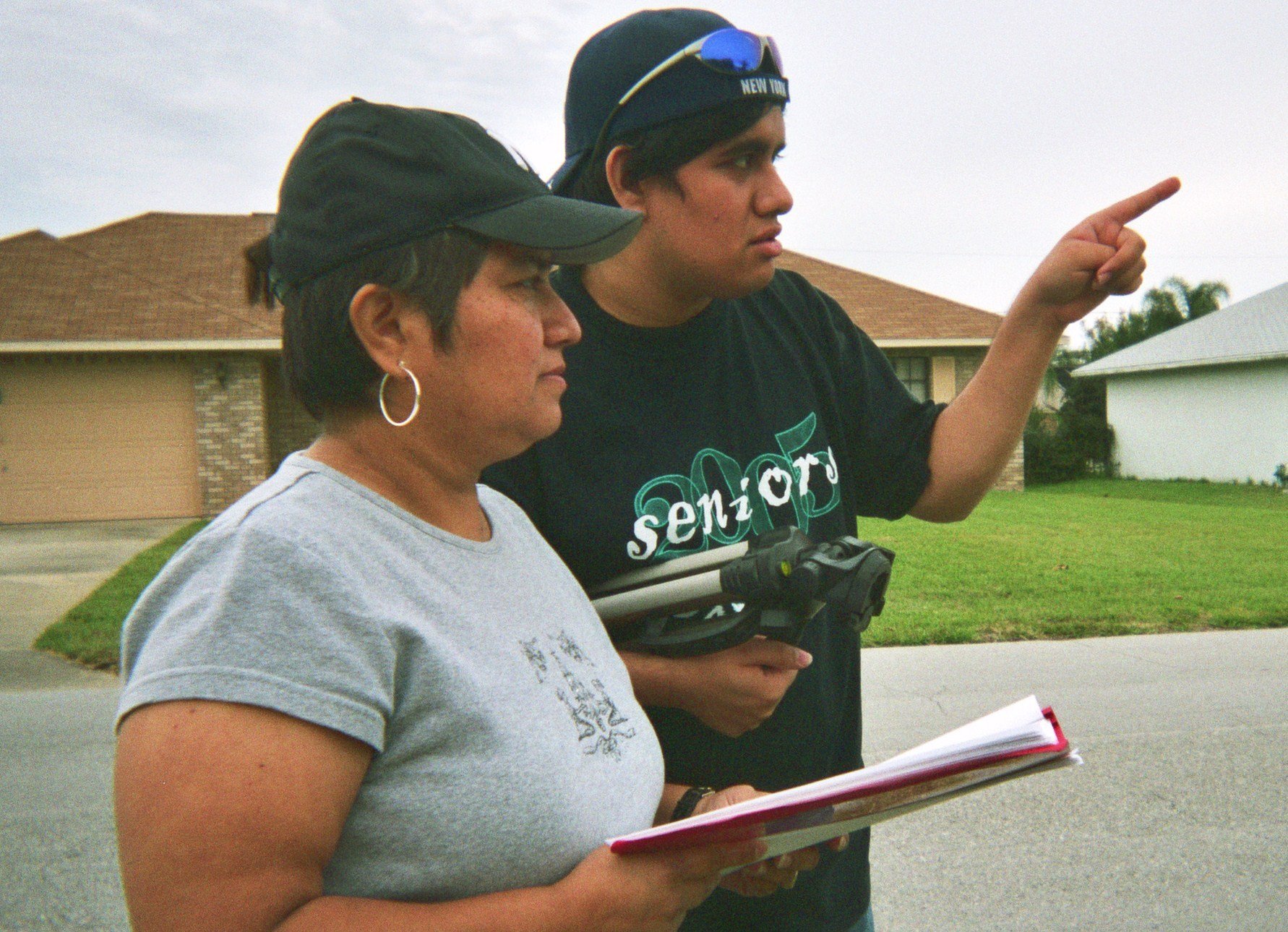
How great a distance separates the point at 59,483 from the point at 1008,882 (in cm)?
1620

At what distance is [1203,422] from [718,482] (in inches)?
1004

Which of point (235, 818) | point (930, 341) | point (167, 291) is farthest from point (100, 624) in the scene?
point (930, 341)

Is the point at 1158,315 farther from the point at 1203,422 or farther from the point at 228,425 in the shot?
the point at 228,425

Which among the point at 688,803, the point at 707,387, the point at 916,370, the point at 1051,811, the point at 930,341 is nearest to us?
the point at 688,803

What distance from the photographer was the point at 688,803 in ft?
4.94

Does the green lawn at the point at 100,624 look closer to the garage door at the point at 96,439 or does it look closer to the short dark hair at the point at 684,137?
the short dark hair at the point at 684,137

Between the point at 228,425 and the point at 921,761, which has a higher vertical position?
the point at 228,425

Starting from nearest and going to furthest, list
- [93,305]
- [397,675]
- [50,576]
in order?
1. [397,675]
2. [50,576]
3. [93,305]

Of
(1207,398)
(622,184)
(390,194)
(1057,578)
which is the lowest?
(1057,578)

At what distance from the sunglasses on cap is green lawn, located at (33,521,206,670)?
5.14 metres

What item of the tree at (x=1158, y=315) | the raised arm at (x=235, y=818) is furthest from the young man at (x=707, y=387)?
the tree at (x=1158, y=315)

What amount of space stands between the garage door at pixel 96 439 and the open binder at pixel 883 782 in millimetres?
16971

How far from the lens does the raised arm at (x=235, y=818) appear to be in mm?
865

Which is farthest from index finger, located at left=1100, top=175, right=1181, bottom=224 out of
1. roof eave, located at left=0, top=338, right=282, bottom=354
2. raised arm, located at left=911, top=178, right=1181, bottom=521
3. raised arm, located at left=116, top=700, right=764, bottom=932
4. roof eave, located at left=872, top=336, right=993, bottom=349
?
roof eave, located at left=872, top=336, right=993, bottom=349
